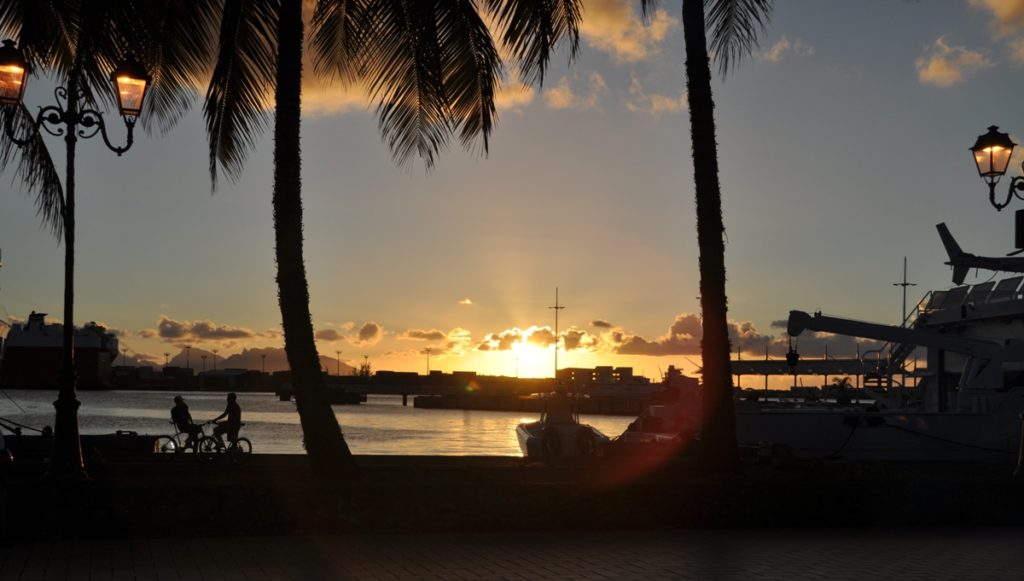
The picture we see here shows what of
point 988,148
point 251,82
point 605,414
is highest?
point 251,82

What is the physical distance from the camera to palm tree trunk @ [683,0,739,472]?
1489 centimetres

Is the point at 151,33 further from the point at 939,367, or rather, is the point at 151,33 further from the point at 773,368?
the point at 773,368

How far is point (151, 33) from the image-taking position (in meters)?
15.7

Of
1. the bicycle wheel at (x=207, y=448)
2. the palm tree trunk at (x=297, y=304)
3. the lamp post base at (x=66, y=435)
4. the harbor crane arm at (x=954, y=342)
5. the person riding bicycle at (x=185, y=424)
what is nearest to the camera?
the palm tree trunk at (x=297, y=304)

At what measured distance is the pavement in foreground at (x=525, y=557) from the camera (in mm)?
9805

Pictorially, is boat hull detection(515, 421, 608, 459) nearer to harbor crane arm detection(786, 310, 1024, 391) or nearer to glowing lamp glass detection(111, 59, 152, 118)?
harbor crane arm detection(786, 310, 1024, 391)

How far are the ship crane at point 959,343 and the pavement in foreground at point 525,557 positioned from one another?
17.2m

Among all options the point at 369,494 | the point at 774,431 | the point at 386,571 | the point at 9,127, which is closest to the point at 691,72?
the point at 369,494

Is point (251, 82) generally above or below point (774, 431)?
above

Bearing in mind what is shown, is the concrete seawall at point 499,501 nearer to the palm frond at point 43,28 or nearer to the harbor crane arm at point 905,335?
the palm frond at point 43,28

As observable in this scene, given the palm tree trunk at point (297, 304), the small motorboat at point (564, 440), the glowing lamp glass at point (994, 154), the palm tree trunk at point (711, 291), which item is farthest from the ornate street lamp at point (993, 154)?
the small motorboat at point (564, 440)

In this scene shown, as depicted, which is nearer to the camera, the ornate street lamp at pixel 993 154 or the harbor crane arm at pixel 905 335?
the ornate street lamp at pixel 993 154

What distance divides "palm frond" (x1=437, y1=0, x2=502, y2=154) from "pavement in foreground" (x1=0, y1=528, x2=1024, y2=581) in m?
6.77

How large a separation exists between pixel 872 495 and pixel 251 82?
10.9m
